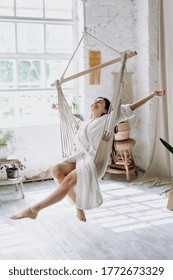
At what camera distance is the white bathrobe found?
3.12 meters

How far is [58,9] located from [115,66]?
98 centimetres

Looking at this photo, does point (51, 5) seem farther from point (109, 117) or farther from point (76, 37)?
→ point (109, 117)

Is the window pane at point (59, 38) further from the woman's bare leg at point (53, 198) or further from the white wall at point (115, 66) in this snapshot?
the woman's bare leg at point (53, 198)

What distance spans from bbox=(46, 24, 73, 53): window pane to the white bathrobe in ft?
6.19

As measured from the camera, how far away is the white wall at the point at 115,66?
16.4ft

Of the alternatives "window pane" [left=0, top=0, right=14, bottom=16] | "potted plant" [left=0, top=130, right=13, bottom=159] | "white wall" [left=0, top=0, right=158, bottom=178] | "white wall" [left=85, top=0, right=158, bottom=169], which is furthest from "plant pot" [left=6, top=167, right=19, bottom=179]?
"window pane" [left=0, top=0, right=14, bottom=16]

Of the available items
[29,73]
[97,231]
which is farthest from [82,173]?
[29,73]

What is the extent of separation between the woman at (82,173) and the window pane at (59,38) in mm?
1835

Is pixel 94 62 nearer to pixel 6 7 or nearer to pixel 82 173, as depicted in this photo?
pixel 6 7

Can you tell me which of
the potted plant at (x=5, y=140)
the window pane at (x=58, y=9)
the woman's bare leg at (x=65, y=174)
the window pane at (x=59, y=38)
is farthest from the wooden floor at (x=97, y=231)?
the window pane at (x=58, y=9)

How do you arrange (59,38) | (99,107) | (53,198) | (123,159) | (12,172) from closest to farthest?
(53,198) → (99,107) → (12,172) → (123,159) → (59,38)

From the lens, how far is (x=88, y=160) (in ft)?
10.6

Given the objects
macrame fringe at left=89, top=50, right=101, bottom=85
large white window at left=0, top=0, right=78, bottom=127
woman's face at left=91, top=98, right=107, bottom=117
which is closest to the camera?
woman's face at left=91, top=98, right=107, bottom=117

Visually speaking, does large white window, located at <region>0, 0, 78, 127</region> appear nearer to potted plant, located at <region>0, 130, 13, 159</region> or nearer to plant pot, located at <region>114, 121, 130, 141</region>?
potted plant, located at <region>0, 130, 13, 159</region>
